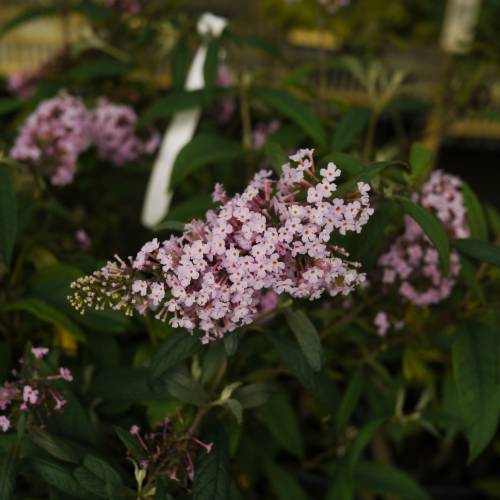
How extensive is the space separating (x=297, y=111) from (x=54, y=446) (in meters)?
0.67

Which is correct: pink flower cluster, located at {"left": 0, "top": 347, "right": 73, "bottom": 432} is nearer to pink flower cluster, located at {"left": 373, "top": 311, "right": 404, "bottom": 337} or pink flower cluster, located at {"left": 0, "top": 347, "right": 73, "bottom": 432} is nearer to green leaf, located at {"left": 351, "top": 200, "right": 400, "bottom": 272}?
green leaf, located at {"left": 351, "top": 200, "right": 400, "bottom": 272}

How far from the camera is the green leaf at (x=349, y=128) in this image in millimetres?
1061

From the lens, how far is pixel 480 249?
796mm

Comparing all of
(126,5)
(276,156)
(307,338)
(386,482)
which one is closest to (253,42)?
(126,5)

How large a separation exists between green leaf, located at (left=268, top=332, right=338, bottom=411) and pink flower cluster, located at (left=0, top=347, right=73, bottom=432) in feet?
0.80

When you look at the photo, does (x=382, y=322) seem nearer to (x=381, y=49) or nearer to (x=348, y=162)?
(x=348, y=162)

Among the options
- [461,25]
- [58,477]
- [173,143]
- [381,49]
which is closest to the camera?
[58,477]

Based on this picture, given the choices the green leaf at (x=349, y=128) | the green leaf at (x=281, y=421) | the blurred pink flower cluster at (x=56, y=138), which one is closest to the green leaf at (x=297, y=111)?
the green leaf at (x=349, y=128)

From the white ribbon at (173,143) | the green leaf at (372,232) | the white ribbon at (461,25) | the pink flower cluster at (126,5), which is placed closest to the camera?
the green leaf at (372,232)

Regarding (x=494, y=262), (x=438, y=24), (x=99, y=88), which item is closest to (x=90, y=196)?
(x=99, y=88)

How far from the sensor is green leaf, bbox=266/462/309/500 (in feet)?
3.32

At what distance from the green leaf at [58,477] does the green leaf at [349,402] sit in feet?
1.36

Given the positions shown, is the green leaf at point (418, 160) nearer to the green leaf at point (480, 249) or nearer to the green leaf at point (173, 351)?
the green leaf at point (480, 249)

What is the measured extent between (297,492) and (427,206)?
484 millimetres
